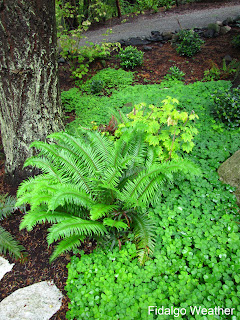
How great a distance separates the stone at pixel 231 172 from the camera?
307 centimetres

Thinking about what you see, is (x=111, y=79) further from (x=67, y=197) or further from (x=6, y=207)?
(x=67, y=197)

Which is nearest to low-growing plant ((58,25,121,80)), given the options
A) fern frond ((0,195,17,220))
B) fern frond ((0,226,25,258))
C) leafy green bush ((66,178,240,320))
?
fern frond ((0,195,17,220))

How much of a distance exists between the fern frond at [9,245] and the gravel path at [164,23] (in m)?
9.01

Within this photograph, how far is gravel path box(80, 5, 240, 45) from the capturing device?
9647 mm

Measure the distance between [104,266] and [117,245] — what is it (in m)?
0.29

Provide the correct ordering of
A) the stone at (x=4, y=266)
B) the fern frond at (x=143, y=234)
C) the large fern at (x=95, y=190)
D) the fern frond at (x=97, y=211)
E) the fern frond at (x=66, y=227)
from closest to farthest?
the fern frond at (x=66, y=227), the fern frond at (x=97, y=211), the large fern at (x=95, y=190), the fern frond at (x=143, y=234), the stone at (x=4, y=266)

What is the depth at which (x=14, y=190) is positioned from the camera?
3.50 metres

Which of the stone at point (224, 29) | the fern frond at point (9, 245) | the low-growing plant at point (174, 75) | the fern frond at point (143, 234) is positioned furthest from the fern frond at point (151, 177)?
the stone at point (224, 29)

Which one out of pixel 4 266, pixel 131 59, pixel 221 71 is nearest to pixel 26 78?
pixel 4 266

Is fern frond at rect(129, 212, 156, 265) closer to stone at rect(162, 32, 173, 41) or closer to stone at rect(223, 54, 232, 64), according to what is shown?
stone at rect(223, 54, 232, 64)

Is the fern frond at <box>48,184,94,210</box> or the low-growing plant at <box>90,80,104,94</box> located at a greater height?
the low-growing plant at <box>90,80,104,94</box>

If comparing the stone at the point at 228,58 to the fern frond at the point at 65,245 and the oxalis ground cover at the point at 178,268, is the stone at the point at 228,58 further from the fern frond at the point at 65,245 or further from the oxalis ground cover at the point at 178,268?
the fern frond at the point at 65,245

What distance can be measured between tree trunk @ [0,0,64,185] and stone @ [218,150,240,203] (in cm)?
272

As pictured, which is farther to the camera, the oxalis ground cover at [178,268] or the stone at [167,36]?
the stone at [167,36]
